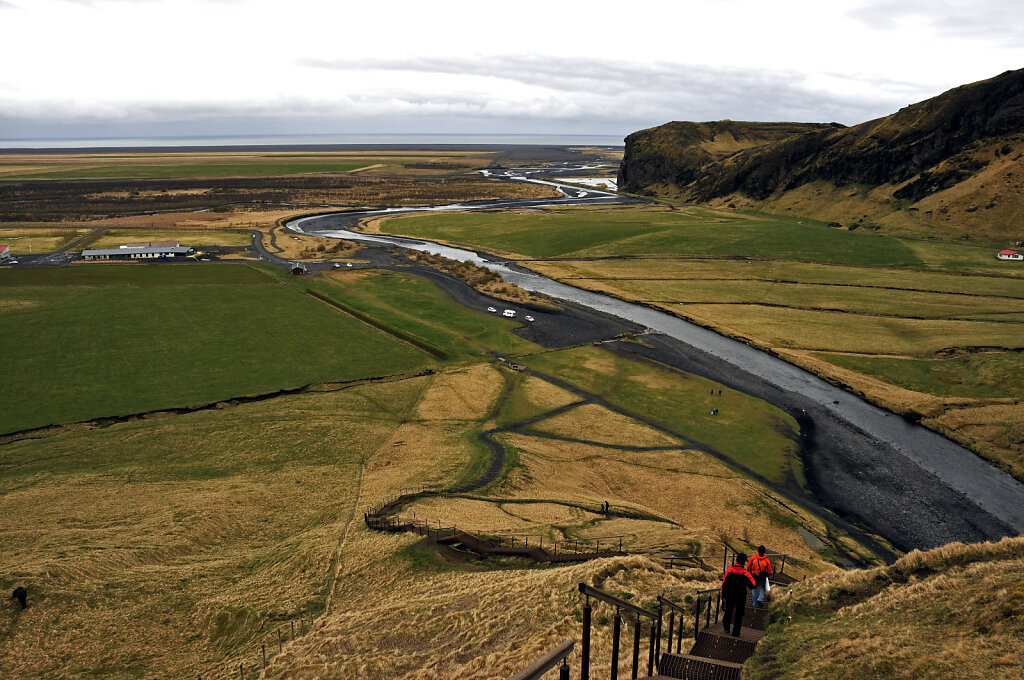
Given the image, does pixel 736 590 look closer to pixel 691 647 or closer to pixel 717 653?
pixel 717 653

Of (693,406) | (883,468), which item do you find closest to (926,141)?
(693,406)

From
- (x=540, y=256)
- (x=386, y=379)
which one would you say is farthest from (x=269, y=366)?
(x=540, y=256)

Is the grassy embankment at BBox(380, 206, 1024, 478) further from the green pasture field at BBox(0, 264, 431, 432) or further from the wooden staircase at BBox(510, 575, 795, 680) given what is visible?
the green pasture field at BBox(0, 264, 431, 432)

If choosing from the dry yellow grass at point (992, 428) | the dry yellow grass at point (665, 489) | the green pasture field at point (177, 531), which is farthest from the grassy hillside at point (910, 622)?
the dry yellow grass at point (992, 428)

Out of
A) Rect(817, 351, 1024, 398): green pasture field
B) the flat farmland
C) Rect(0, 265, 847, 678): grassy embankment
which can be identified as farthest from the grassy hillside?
the flat farmland

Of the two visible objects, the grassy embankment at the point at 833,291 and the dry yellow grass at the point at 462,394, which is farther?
the grassy embankment at the point at 833,291

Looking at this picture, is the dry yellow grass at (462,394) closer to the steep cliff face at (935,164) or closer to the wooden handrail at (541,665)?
the wooden handrail at (541,665)
